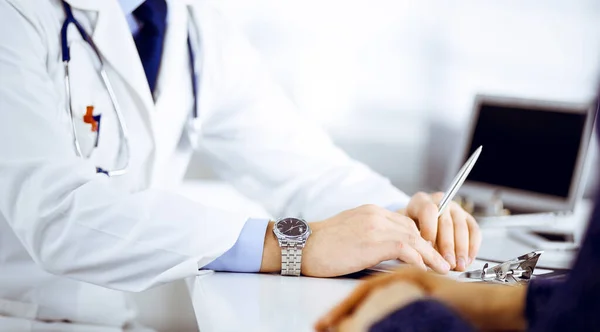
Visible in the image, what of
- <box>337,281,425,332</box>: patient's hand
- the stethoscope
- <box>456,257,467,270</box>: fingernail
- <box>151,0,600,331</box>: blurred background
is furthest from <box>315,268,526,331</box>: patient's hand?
<box>151,0,600,331</box>: blurred background

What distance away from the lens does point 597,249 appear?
368 mm

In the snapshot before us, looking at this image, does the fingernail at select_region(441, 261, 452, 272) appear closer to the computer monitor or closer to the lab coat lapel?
the lab coat lapel

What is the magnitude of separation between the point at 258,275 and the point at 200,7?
0.67 meters

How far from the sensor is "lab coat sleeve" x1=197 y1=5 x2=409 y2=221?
1.25 metres

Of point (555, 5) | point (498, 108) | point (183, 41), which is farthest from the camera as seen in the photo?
point (555, 5)

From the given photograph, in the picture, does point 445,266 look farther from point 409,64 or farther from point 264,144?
point 409,64

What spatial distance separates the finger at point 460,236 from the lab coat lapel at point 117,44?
0.56 metres

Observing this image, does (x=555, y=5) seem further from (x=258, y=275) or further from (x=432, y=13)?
(x=258, y=275)

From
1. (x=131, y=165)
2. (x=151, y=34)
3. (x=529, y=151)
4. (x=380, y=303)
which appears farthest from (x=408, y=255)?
(x=529, y=151)

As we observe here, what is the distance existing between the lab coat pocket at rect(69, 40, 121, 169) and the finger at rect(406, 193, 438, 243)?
52 centimetres

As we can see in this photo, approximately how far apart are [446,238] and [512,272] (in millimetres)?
134

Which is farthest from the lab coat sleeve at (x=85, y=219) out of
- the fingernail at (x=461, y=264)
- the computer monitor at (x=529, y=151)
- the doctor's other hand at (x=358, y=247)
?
the computer monitor at (x=529, y=151)

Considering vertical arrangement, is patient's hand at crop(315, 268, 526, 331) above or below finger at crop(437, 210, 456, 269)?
above

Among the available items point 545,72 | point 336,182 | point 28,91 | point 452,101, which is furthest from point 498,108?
point 28,91
